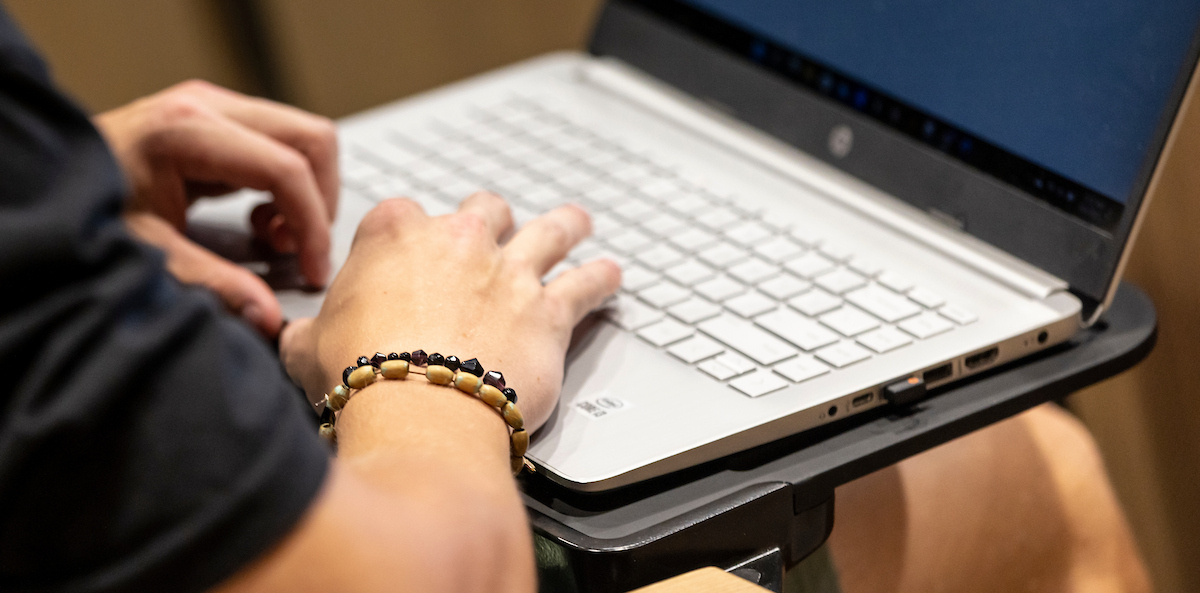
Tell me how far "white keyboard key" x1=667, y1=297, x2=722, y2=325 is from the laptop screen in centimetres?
21

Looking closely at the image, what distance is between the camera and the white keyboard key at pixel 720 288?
628mm

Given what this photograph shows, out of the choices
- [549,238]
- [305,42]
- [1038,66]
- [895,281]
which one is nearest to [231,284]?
[549,238]

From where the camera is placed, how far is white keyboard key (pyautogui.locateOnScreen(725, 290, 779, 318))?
609 mm

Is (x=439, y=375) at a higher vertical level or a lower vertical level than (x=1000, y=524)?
higher

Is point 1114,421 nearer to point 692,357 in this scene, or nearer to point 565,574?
point 692,357

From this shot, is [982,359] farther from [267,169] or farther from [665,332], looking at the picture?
[267,169]

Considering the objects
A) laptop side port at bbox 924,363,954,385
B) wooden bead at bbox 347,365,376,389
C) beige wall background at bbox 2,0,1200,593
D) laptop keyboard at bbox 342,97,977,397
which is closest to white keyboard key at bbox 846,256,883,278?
laptop keyboard at bbox 342,97,977,397

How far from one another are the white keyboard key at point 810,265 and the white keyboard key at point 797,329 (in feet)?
0.17

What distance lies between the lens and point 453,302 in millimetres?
512

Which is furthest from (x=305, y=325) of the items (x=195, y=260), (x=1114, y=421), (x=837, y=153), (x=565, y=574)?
(x=1114, y=421)

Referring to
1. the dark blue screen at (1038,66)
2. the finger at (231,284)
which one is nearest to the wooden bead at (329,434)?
the finger at (231,284)

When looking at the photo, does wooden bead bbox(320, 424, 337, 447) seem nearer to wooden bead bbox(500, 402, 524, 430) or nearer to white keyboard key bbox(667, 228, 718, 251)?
wooden bead bbox(500, 402, 524, 430)

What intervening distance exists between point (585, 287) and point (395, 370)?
16 centimetres

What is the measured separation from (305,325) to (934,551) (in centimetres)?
44
